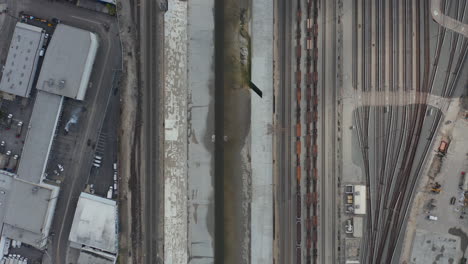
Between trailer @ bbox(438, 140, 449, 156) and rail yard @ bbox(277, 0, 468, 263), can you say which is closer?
rail yard @ bbox(277, 0, 468, 263)

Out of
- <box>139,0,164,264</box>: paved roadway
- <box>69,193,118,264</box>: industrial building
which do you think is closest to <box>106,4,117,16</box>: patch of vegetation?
<box>139,0,164,264</box>: paved roadway

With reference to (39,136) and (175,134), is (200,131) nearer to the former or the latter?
(175,134)

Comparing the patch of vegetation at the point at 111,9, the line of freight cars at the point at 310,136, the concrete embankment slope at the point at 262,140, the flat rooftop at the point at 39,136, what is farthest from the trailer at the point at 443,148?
the flat rooftop at the point at 39,136

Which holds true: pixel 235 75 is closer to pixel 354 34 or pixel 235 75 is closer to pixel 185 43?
pixel 185 43

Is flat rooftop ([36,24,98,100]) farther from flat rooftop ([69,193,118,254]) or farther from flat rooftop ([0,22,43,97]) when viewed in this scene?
flat rooftop ([69,193,118,254])

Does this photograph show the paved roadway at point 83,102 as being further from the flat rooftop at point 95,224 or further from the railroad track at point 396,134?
the railroad track at point 396,134

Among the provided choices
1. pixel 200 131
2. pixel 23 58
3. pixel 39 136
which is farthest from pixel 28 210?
pixel 200 131
